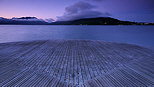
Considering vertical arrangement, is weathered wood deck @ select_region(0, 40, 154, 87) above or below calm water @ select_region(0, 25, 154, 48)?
above

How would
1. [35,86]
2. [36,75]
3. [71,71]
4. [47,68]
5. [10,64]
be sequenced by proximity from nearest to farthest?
[35,86] < [36,75] < [71,71] < [47,68] < [10,64]

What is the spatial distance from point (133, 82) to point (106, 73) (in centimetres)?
66

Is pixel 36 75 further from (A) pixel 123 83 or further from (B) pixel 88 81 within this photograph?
(A) pixel 123 83

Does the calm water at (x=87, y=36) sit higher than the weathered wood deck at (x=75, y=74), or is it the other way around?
the weathered wood deck at (x=75, y=74)

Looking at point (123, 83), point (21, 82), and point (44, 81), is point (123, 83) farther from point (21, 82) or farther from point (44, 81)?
point (21, 82)

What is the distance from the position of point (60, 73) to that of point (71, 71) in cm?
31

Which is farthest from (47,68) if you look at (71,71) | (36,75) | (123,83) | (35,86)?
A: (123,83)

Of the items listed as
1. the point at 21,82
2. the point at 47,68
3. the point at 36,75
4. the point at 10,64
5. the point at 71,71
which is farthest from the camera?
the point at 10,64

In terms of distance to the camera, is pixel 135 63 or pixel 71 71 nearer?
pixel 71 71

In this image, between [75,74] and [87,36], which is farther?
[87,36]

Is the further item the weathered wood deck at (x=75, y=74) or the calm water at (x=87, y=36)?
the calm water at (x=87, y=36)

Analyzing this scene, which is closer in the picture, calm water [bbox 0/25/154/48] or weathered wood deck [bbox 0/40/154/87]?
weathered wood deck [bbox 0/40/154/87]

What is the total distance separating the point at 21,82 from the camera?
8.15ft

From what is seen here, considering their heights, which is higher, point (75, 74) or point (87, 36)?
point (75, 74)
